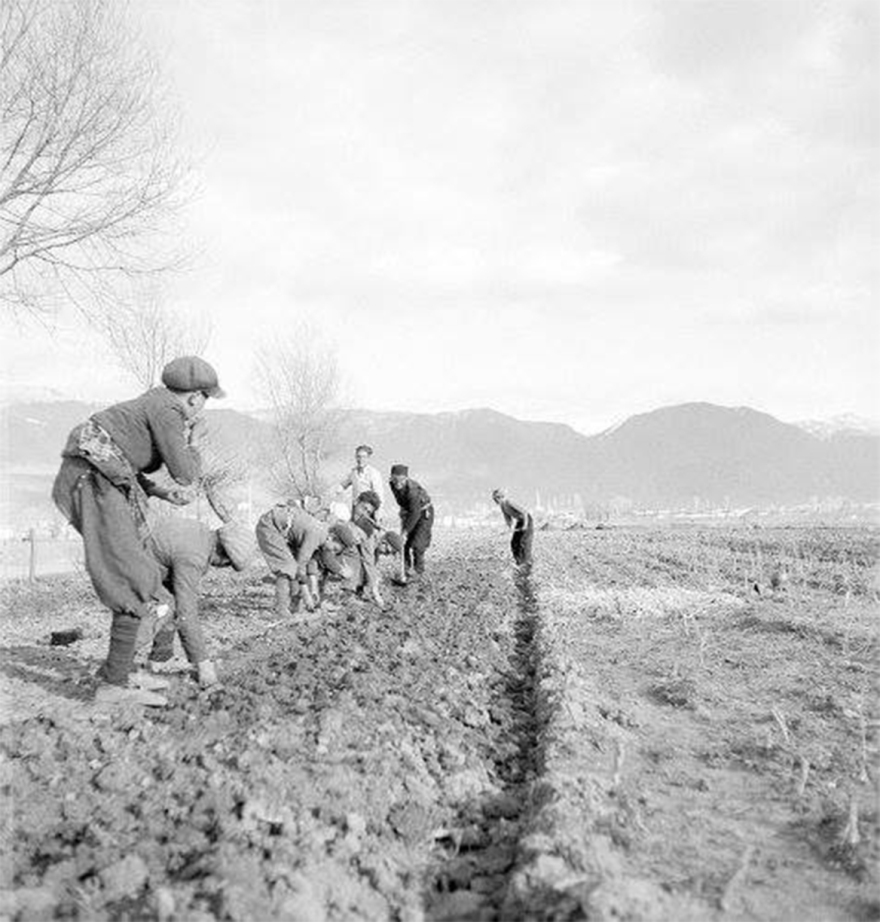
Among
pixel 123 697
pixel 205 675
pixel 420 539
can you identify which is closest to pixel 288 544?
pixel 420 539

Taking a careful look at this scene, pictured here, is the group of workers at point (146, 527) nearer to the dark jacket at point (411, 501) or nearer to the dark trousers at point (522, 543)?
the dark jacket at point (411, 501)

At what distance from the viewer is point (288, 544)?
8.16m

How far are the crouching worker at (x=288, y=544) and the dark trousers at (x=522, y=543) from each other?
632 centimetres

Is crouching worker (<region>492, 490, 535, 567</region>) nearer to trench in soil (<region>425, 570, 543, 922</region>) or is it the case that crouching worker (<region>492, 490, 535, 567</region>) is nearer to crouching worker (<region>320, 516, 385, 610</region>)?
crouching worker (<region>320, 516, 385, 610</region>)

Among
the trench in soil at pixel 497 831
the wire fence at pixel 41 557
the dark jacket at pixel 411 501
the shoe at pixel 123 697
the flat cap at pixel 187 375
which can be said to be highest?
the flat cap at pixel 187 375

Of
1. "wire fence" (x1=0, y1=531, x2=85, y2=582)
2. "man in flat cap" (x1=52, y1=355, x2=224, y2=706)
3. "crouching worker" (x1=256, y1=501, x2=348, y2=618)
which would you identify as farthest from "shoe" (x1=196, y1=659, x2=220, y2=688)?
"wire fence" (x1=0, y1=531, x2=85, y2=582)

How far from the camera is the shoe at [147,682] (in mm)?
4410

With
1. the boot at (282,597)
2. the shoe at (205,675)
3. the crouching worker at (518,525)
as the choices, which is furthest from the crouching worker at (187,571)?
the crouching worker at (518,525)

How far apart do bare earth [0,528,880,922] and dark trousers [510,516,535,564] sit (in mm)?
7545

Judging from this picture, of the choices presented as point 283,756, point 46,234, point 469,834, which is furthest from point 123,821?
point 46,234

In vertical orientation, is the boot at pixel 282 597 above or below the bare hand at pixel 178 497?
below

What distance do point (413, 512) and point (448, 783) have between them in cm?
750

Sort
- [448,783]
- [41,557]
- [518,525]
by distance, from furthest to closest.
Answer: [41,557] < [518,525] < [448,783]

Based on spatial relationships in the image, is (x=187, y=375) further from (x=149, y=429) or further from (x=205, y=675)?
(x=205, y=675)
